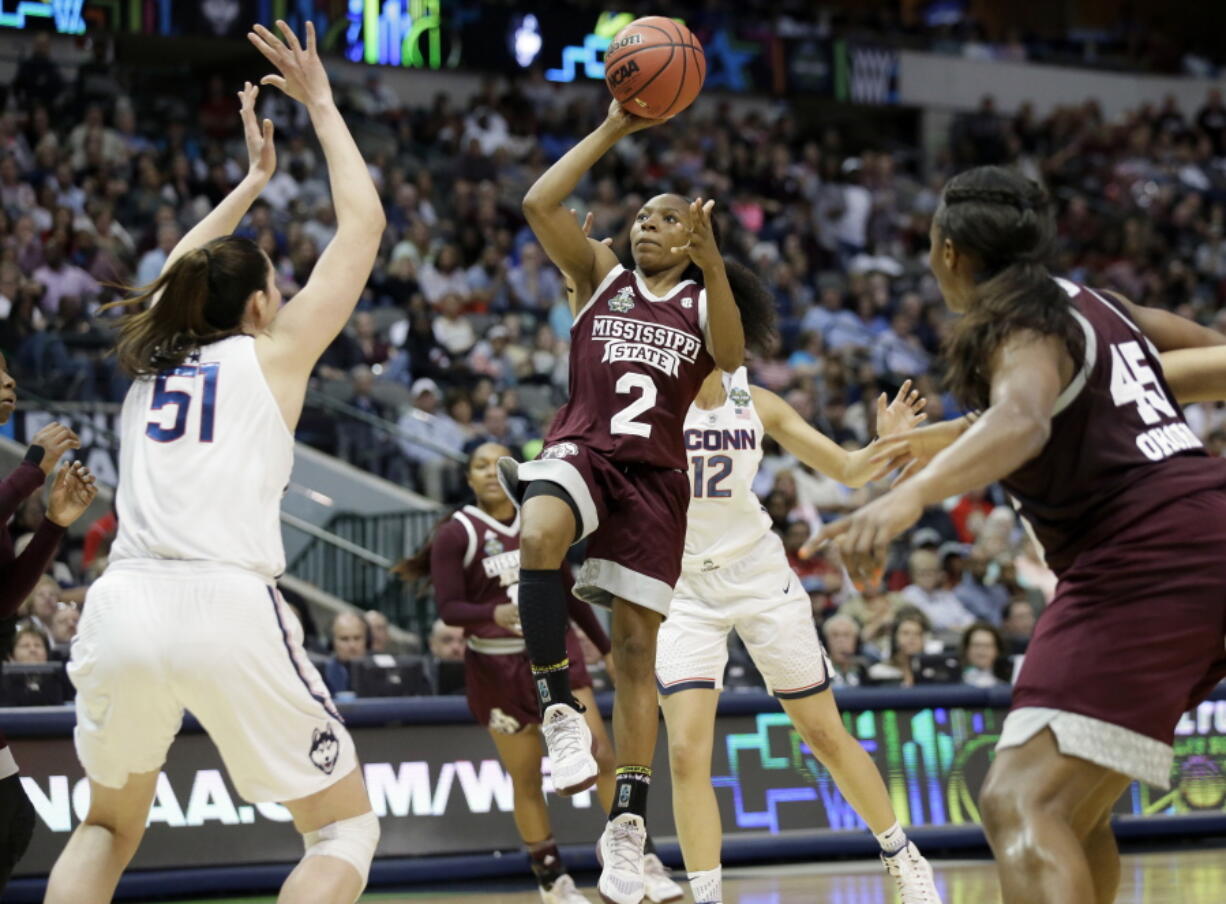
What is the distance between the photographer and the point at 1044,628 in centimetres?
381

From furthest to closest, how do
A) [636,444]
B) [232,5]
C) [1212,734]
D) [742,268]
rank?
[232,5] → [1212,734] → [742,268] → [636,444]

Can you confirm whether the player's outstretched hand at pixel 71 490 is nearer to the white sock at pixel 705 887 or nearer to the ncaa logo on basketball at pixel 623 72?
the ncaa logo on basketball at pixel 623 72

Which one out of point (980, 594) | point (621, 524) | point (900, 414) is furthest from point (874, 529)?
point (980, 594)

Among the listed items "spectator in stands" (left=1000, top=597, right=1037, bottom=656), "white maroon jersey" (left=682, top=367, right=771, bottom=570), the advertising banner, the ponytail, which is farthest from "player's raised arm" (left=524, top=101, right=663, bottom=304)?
"spectator in stands" (left=1000, top=597, right=1037, bottom=656)

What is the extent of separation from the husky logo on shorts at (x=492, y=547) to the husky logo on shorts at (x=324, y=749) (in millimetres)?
3909

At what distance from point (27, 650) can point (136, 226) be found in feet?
26.0

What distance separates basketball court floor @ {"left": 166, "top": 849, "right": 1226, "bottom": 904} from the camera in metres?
7.41

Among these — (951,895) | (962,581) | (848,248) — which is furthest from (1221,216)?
(951,895)

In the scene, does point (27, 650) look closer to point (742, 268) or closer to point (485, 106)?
point (742, 268)

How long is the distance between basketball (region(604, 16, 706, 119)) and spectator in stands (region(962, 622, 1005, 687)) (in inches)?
204

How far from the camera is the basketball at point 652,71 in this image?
18.5 feet

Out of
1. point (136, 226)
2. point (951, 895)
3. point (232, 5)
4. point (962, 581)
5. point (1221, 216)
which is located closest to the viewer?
point (951, 895)

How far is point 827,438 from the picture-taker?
6309mm

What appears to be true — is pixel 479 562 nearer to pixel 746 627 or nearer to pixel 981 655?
pixel 746 627
